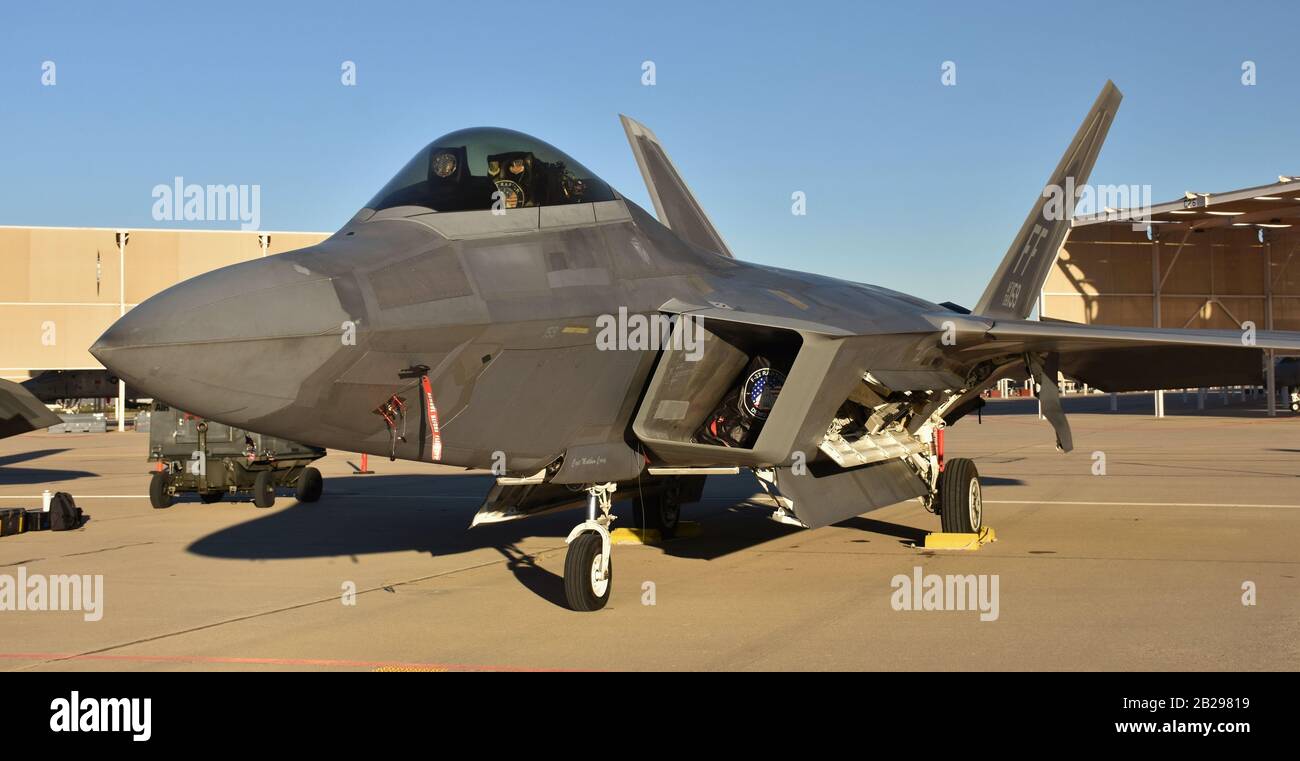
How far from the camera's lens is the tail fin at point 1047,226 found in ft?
46.1

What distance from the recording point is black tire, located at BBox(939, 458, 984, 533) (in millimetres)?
11305

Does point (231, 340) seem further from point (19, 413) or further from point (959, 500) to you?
point (19, 413)

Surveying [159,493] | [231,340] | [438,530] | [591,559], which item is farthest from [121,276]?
[231,340]

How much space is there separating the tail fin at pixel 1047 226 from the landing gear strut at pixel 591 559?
7270 mm

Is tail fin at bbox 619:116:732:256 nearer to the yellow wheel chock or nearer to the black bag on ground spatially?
the yellow wheel chock

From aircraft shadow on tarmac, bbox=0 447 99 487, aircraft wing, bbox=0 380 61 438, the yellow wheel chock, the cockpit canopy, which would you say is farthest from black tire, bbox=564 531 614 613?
aircraft shadow on tarmac, bbox=0 447 99 487

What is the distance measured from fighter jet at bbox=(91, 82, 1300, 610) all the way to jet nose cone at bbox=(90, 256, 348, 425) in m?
Result: 0.01

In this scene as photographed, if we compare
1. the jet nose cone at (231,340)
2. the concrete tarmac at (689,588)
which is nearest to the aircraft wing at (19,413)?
the concrete tarmac at (689,588)

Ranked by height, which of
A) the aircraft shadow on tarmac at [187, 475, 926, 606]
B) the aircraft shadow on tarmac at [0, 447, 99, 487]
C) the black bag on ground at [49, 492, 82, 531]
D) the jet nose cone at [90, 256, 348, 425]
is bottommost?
the aircraft shadow on tarmac at [187, 475, 926, 606]

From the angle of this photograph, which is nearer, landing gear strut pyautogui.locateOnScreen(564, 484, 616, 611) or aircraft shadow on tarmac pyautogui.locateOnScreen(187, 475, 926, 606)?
landing gear strut pyautogui.locateOnScreen(564, 484, 616, 611)

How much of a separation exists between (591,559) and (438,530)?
555 cm

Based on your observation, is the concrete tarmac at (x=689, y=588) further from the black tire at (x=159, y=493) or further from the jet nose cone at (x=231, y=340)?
the jet nose cone at (x=231, y=340)

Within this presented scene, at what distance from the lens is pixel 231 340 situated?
586cm
